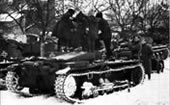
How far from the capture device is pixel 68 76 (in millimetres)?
8688

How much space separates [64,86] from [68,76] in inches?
12.4

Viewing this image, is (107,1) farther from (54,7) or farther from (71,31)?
(71,31)

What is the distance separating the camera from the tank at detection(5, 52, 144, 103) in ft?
28.8

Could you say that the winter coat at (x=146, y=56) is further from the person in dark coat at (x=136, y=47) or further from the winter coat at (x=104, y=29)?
the winter coat at (x=104, y=29)

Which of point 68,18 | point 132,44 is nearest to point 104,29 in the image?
point 68,18

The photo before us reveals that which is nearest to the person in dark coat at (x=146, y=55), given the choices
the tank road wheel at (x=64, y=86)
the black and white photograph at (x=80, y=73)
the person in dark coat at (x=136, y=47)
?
the black and white photograph at (x=80, y=73)

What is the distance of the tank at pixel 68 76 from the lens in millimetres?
8789

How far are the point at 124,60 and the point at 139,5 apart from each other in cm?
2631

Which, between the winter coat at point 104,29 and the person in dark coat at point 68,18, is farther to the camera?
the winter coat at point 104,29

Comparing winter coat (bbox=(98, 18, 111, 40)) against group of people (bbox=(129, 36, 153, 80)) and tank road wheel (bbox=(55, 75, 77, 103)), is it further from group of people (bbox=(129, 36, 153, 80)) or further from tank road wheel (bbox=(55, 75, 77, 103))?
tank road wheel (bbox=(55, 75, 77, 103))

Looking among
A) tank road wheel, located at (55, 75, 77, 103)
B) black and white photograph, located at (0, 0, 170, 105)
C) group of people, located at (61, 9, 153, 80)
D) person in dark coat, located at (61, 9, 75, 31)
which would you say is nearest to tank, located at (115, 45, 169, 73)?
black and white photograph, located at (0, 0, 170, 105)

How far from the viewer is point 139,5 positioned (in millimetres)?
36875

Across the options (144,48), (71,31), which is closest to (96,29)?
(71,31)

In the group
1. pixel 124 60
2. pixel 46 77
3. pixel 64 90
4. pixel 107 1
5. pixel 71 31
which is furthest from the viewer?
pixel 107 1
